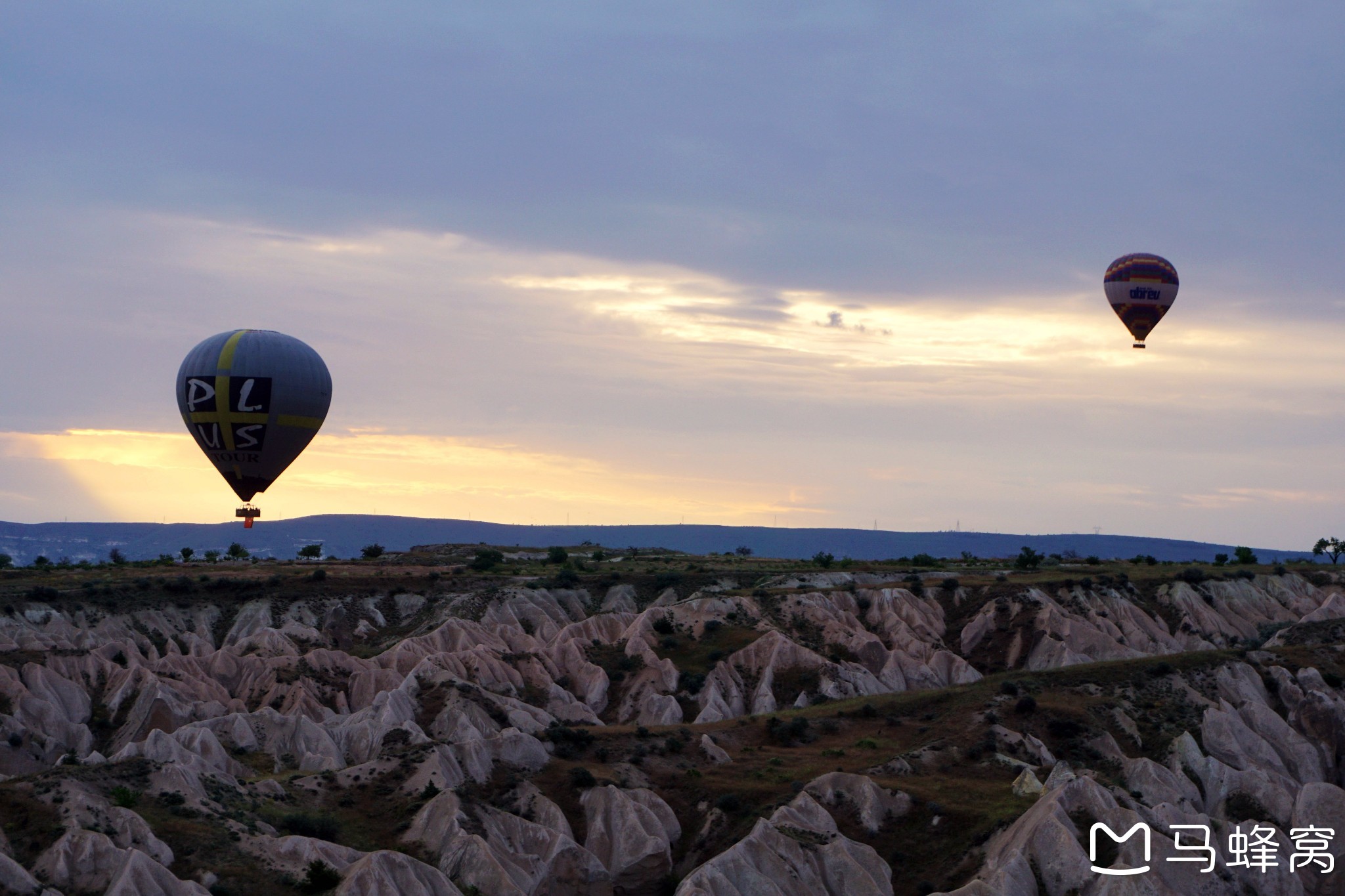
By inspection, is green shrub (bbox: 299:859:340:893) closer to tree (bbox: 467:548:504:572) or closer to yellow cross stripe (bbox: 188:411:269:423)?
yellow cross stripe (bbox: 188:411:269:423)

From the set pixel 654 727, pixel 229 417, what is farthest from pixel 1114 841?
pixel 229 417

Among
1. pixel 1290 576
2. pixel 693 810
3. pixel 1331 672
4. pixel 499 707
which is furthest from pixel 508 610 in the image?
pixel 1290 576

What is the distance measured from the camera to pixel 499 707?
87938 millimetres

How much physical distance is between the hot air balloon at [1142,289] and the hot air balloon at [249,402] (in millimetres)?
65917

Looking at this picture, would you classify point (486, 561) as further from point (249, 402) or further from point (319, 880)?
point (319, 880)

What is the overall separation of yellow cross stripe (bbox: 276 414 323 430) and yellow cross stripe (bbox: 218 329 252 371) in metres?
4.34

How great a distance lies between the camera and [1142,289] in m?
123

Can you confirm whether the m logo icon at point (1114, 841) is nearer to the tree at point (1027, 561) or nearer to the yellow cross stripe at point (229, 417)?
the yellow cross stripe at point (229, 417)

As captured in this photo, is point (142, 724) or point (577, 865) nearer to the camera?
point (577, 865)

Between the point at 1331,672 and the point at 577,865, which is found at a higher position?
the point at 1331,672

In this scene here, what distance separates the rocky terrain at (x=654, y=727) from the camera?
59781 millimetres

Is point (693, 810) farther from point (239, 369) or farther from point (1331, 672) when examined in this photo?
point (1331, 672)

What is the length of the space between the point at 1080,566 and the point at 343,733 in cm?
8366

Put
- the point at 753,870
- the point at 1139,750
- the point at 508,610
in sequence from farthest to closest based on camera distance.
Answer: the point at 508,610 → the point at 1139,750 → the point at 753,870
